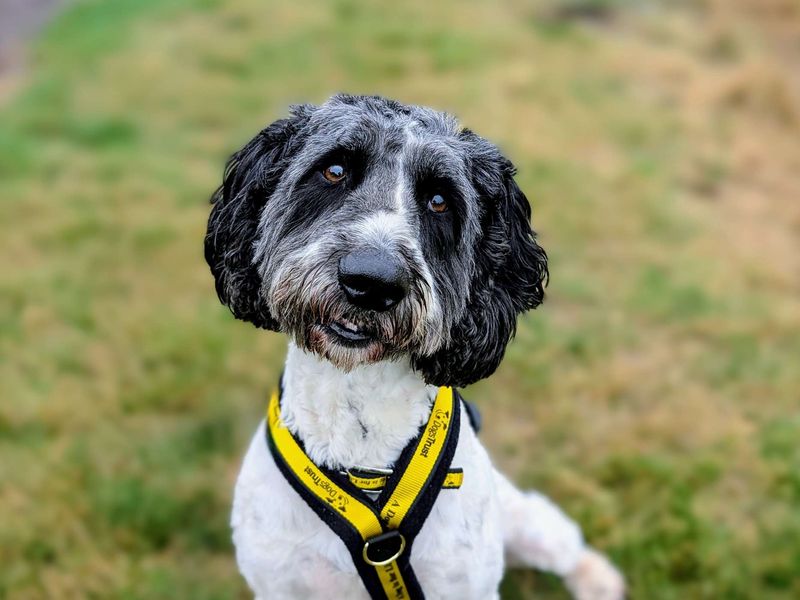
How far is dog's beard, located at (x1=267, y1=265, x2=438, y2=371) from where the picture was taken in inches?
80.0

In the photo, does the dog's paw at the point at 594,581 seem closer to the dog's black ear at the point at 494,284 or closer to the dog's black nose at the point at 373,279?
the dog's black ear at the point at 494,284

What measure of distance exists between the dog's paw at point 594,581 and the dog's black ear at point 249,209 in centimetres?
183

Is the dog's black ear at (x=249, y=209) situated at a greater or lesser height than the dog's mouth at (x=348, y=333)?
greater

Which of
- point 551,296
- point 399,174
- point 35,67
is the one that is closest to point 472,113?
point 551,296

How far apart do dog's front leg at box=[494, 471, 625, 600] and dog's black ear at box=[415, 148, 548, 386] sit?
82cm

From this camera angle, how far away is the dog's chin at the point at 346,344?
Answer: 2.09 meters

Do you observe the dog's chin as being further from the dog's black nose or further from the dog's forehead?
the dog's forehead

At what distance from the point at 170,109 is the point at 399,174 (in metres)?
6.60

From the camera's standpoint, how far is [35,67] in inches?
364

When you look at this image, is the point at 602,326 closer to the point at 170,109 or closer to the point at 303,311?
the point at 303,311

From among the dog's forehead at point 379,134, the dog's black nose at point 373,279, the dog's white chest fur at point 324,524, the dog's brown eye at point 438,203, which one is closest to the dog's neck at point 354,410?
the dog's white chest fur at point 324,524

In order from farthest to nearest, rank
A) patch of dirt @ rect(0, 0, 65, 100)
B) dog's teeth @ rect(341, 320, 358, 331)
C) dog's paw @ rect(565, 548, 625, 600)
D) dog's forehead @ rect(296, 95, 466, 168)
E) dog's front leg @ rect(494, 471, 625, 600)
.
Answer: patch of dirt @ rect(0, 0, 65, 100)
dog's paw @ rect(565, 548, 625, 600)
dog's front leg @ rect(494, 471, 625, 600)
dog's forehead @ rect(296, 95, 466, 168)
dog's teeth @ rect(341, 320, 358, 331)

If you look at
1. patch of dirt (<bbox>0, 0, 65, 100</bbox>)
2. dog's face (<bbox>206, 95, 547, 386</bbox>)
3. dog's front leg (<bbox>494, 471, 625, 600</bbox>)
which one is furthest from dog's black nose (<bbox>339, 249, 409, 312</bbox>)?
patch of dirt (<bbox>0, 0, 65, 100</bbox>)

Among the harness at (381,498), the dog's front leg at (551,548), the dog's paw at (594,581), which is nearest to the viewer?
the harness at (381,498)
